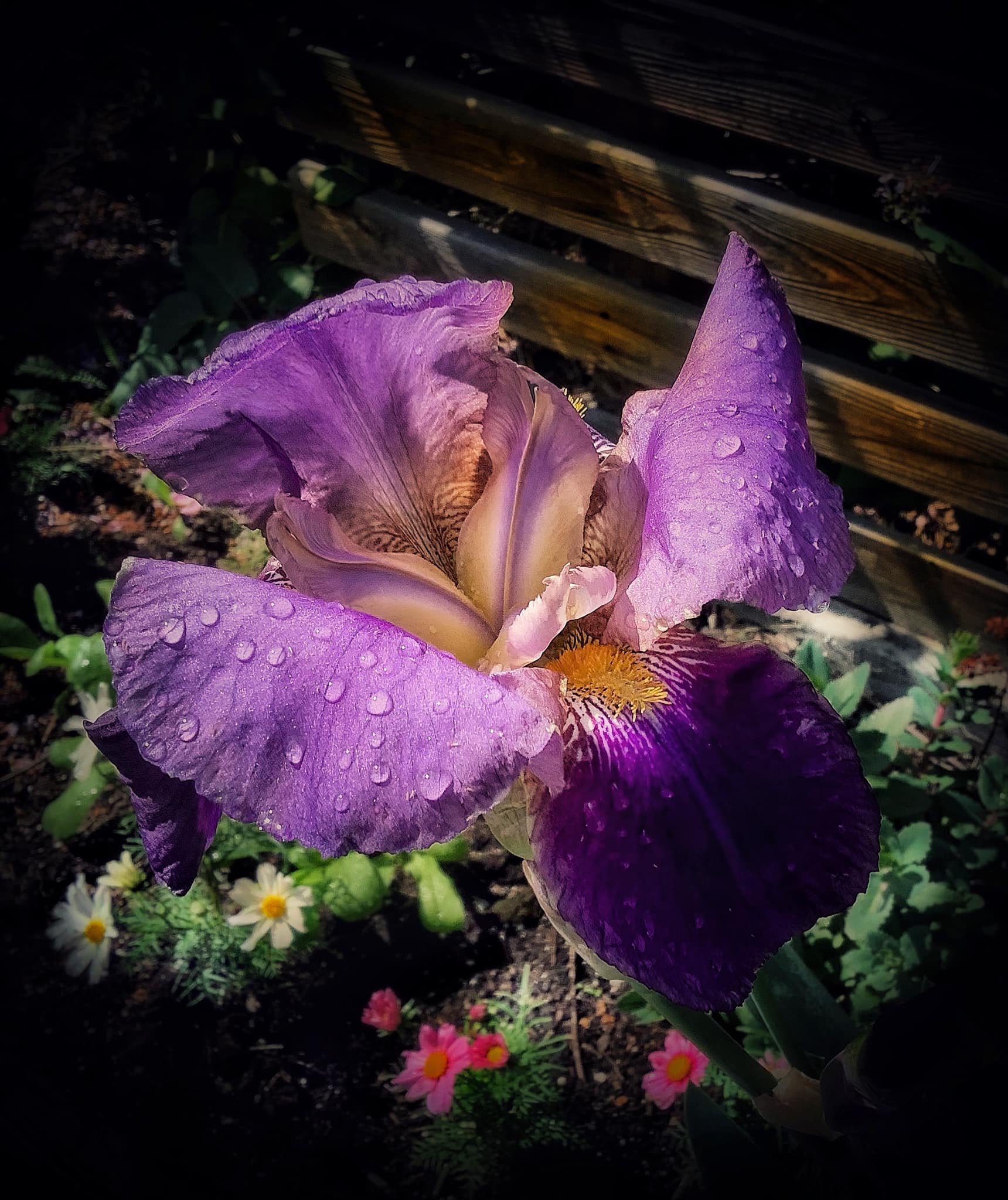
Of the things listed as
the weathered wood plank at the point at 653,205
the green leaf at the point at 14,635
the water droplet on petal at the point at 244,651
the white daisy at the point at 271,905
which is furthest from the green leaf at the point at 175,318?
the water droplet on petal at the point at 244,651

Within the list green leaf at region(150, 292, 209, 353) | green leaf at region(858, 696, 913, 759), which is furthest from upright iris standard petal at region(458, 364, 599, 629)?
green leaf at region(150, 292, 209, 353)

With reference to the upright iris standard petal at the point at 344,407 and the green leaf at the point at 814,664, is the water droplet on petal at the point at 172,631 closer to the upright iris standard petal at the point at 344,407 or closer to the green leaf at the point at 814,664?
the upright iris standard petal at the point at 344,407

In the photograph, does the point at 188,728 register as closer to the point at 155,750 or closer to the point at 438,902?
the point at 155,750

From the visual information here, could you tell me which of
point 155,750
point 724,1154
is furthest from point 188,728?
point 724,1154

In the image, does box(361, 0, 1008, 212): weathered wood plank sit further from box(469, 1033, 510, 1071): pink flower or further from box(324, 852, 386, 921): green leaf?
box(469, 1033, 510, 1071): pink flower

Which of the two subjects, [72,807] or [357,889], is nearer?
[357,889]
